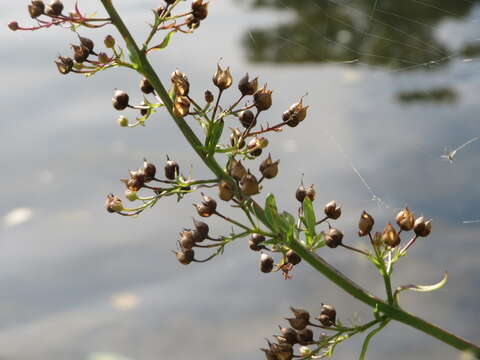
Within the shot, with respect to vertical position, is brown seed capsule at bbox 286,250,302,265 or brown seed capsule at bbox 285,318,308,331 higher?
brown seed capsule at bbox 286,250,302,265

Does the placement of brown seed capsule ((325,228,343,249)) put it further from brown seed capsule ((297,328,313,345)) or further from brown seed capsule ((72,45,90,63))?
brown seed capsule ((72,45,90,63))

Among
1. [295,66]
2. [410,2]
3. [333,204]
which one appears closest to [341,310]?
[333,204]

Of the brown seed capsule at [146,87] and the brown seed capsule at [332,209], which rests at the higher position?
the brown seed capsule at [146,87]

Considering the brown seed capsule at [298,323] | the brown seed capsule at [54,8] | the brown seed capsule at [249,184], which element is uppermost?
the brown seed capsule at [54,8]

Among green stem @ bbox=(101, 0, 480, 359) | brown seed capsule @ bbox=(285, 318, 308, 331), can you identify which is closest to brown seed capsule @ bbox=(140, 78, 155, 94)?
green stem @ bbox=(101, 0, 480, 359)

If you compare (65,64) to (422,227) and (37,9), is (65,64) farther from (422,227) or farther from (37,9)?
(422,227)

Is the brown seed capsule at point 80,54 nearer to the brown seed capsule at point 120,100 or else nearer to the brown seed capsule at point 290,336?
the brown seed capsule at point 120,100

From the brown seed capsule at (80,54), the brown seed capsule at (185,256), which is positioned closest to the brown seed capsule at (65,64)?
the brown seed capsule at (80,54)

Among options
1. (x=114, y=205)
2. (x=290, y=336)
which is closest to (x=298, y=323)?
(x=290, y=336)
